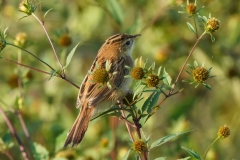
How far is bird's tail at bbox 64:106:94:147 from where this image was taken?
13.0 feet

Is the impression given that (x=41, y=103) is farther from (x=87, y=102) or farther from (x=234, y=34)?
(x=87, y=102)

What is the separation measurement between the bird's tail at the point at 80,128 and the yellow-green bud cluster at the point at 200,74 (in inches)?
37.0

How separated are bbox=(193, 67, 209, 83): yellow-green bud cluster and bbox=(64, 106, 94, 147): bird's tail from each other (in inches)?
37.0

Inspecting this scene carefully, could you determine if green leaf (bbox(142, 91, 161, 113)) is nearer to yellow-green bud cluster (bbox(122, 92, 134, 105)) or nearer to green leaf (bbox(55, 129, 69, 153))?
yellow-green bud cluster (bbox(122, 92, 134, 105))

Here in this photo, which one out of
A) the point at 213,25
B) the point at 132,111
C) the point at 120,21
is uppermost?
the point at 120,21

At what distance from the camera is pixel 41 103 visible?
720 cm

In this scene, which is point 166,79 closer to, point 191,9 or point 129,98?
point 129,98

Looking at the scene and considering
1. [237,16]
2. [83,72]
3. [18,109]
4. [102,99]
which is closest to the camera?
[102,99]

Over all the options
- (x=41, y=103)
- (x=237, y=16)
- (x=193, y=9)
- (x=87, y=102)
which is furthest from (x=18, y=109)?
(x=237, y=16)

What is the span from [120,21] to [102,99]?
5.58ft

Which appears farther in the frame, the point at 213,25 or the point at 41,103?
the point at 41,103

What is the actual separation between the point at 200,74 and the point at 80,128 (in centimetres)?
101

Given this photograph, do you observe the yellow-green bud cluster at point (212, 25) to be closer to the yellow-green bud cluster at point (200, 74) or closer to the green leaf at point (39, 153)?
the yellow-green bud cluster at point (200, 74)

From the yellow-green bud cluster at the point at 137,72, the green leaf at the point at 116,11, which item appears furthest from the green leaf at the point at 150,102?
the green leaf at the point at 116,11
